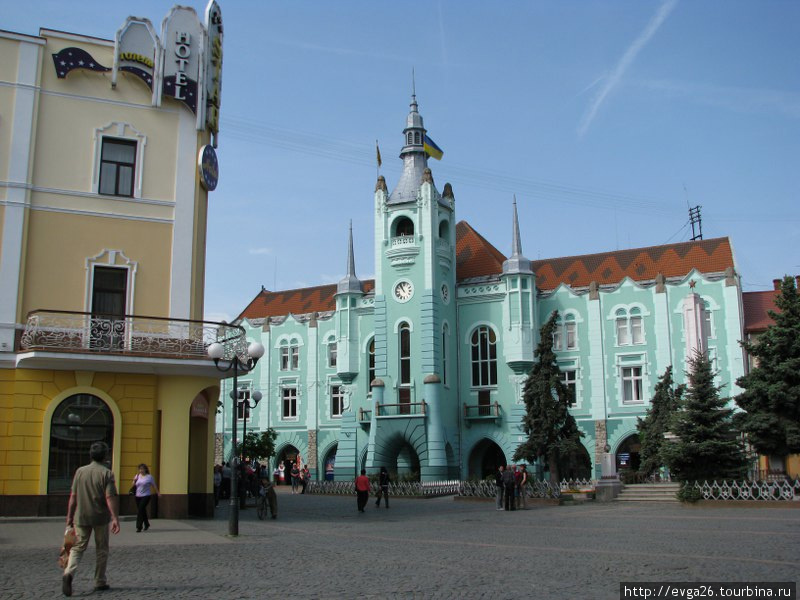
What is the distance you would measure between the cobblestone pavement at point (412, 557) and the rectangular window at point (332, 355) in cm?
3457

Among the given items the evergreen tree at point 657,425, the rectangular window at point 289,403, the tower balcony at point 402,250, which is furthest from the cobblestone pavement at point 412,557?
the rectangular window at point 289,403

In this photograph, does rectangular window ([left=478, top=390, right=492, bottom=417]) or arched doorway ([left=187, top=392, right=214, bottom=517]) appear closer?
arched doorway ([left=187, top=392, right=214, bottom=517])

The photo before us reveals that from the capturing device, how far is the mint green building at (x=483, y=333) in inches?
1891

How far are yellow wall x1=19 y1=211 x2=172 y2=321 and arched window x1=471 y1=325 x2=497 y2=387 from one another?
30.5 m

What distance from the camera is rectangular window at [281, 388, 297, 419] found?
197ft

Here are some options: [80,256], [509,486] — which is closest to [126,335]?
[80,256]

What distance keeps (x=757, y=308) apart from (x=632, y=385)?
31.5 ft

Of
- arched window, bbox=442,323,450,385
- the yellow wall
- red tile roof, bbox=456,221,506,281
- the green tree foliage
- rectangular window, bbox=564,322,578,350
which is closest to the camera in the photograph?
the yellow wall

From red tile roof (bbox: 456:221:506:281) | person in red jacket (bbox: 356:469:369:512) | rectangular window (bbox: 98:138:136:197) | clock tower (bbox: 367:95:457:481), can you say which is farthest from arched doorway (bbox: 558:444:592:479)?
rectangular window (bbox: 98:138:136:197)

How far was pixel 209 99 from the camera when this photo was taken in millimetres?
25234

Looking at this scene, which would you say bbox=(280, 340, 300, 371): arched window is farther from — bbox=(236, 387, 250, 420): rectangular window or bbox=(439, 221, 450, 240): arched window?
bbox=(439, 221, 450, 240): arched window

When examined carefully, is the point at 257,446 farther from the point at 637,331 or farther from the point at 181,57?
the point at 181,57

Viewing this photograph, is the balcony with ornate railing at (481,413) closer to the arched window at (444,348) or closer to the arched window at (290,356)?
the arched window at (444,348)

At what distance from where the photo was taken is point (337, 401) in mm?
58125
